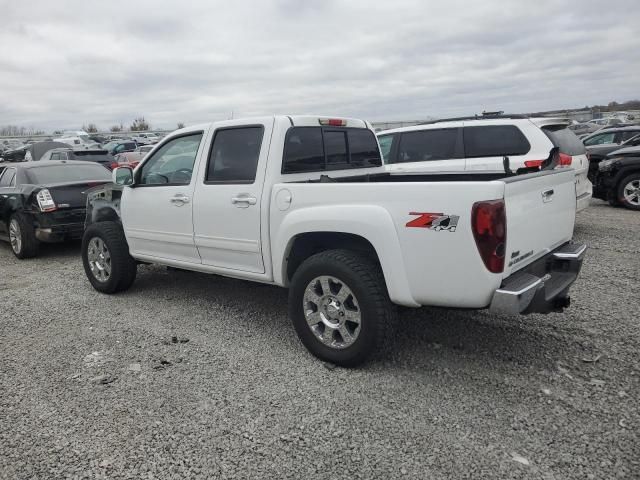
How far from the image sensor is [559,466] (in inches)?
100

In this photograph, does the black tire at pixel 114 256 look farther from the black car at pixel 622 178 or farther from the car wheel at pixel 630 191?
the car wheel at pixel 630 191

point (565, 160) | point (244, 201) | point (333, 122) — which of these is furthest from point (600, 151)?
point (244, 201)

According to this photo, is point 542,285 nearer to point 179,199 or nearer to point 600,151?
point 179,199

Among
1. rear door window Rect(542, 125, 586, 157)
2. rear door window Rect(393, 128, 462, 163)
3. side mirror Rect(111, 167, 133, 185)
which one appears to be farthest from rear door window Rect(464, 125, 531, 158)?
side mirror Rect(111, 167, 133, 185)

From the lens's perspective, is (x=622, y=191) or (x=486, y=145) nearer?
(x=486, y=145)

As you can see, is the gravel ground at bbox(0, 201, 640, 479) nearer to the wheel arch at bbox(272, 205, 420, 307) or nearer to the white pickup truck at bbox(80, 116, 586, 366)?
the white pickup truck at bbox(80, 116, 586, 366)

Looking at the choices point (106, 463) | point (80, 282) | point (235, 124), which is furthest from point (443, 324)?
point (80, 282)

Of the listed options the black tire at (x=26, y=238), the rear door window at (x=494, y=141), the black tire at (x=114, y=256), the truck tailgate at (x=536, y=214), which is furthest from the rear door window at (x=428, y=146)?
the black tire at (x=26, y=238)

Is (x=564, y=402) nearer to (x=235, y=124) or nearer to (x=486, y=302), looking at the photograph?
(x=486, y=302)

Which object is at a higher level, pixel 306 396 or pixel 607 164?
pixel 607 164

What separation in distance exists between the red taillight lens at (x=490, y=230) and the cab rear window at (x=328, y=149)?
171cm

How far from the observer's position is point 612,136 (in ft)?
46.5

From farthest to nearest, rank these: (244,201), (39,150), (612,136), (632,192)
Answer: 1. (39,150)
2. (612,136)
3. (632,192)
4. (244,201)

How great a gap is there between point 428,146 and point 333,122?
11.8ft
